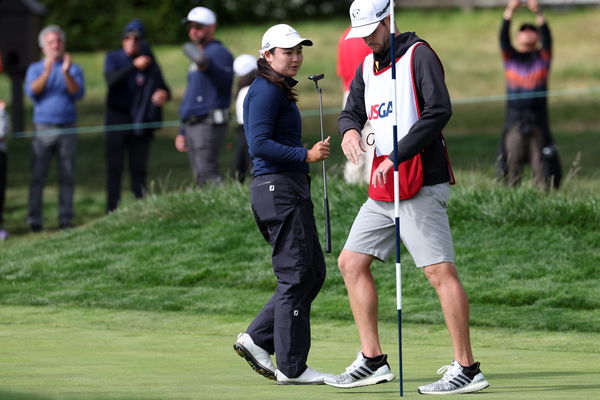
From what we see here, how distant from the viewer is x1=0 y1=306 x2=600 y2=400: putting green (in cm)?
628

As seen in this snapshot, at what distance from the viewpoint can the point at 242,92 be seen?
1287cm

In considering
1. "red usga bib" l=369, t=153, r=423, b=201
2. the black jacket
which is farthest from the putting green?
the black jacket

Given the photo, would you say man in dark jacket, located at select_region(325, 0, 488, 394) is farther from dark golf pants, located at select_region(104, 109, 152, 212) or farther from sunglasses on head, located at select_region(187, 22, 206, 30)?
dark golf pants, located at select_region(104, 109, 152, 212)

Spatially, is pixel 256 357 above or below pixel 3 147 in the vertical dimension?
below

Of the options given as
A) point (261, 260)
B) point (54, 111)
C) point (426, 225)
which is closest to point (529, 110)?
point (261, 260)

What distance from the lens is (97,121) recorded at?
28109 mm

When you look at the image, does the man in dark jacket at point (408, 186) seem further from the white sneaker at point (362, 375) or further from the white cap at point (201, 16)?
the white cap at point (201, 16)

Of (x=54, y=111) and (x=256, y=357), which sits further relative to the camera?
(x=54, y=111)

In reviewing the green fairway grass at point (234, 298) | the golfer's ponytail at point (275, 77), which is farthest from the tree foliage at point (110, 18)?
the golfer's ponytail at point (275, 77)

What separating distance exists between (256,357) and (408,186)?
127 centimetres

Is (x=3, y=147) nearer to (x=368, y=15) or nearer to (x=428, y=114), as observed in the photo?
(x=368, y=15)

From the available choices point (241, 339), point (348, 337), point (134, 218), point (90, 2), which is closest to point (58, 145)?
point (134, 218)

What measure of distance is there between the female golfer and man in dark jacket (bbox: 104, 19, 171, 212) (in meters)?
A: 8.04

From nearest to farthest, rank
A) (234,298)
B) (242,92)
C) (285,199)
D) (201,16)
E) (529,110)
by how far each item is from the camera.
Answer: (285,199)
(234,298)
(242,92)
(201,16)
(529,110)
